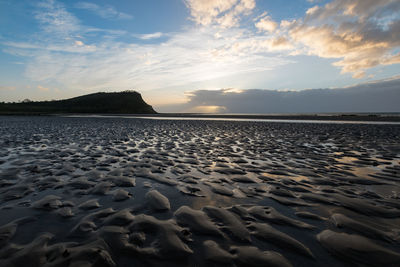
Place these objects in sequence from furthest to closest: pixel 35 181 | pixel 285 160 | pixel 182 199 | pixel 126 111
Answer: pixel 126 111, pixel 285 160, pixel 35 181, pixel 182 199

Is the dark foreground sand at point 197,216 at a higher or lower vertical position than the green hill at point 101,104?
lower

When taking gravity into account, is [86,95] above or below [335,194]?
above

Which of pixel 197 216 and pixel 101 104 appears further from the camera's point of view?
pixel 101 104

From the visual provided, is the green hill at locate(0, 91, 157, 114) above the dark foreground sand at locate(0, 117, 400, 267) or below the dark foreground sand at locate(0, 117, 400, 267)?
above

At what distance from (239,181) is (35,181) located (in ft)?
20.7

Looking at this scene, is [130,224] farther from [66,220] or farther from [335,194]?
[335,194]

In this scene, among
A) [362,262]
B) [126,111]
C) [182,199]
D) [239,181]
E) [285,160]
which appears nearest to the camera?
[362,262]

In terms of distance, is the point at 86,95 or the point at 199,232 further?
the point at 86,95

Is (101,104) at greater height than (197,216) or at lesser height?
greater

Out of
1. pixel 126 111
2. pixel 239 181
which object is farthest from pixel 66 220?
pixel 126 111

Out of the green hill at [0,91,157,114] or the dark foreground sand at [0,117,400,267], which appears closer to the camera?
the dark foreground sand at [0,117,400,267]

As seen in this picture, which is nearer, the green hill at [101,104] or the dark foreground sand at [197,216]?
the dark foreground sand at [197,216]

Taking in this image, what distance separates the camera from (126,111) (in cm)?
12462

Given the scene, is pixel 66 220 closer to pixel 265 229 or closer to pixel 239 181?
pixel 265 229
